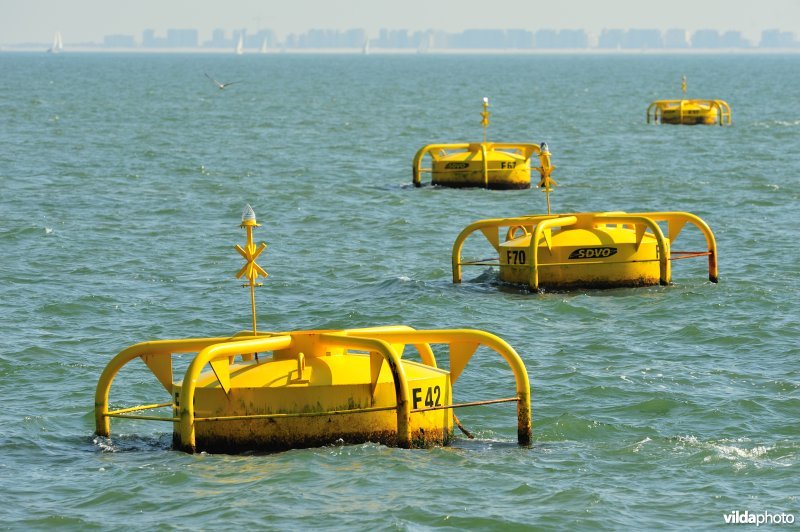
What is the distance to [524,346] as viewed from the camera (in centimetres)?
2505

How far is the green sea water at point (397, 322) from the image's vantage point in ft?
54.4

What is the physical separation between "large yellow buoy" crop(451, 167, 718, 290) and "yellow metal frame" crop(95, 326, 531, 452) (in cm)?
996

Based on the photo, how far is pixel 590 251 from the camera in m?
28.7

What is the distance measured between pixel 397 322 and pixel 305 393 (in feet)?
32.5

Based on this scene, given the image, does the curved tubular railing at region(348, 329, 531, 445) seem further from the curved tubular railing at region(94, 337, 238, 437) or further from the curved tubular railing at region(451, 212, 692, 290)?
the curved tubular railing at region(451, 212, 692, 290)


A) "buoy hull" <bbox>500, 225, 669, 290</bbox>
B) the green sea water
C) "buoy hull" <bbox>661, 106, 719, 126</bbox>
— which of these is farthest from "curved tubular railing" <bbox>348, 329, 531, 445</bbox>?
"buoy hull" <bbox>661, 106, 719, 126</bbox>

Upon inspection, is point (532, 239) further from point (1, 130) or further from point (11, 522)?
point (1, 130)

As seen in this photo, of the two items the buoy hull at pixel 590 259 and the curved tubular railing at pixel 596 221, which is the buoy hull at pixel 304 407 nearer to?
the curved tubular railing at pixel 596 221

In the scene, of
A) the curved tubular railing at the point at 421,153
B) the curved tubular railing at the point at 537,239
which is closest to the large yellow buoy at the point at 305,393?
the curved tubular railing at the point at 537,239

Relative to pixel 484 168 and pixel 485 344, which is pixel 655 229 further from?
pixel 484 168

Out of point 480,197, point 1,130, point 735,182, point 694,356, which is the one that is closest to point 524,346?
point 694,356

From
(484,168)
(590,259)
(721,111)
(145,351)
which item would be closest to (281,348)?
(145,351)

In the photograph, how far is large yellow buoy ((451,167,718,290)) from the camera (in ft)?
94.2

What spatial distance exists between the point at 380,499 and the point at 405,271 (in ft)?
55.9
